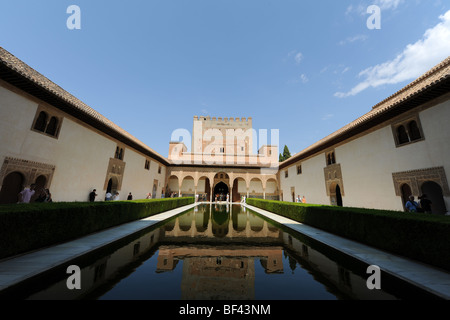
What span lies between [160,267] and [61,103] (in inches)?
348

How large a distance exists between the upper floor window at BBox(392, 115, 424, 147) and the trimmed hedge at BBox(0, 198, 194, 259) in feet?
39.8

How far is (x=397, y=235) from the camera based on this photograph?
402 cm

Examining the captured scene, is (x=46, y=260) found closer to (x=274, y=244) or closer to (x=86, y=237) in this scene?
(x=86, y=237)

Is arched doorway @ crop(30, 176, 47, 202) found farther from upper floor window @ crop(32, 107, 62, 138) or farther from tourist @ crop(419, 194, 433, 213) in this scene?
tourist @ crop(419, 194, 433, 213)

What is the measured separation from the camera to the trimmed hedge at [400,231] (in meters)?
3.26

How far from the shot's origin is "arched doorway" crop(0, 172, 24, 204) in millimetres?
6855

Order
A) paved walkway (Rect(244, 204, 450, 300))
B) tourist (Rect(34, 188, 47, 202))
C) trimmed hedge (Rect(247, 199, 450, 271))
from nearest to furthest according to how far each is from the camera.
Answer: paved walkway (Rect(244, 204, 450, 300)), trimmed hedge (Rect(247, 199, 450, 271)), tourist (Rect(34, 188, 47, 202))

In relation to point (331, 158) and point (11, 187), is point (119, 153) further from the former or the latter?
point (331, 158)

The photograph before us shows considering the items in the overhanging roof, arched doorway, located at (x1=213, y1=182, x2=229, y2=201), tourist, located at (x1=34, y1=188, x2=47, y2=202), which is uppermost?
the overhanging roof

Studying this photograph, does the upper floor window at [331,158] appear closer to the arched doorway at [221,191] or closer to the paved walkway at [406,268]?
the paved walkway at [406,268]

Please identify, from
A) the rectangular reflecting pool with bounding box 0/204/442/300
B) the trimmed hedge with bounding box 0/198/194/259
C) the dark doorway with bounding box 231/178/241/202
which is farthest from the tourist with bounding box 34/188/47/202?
the dark doorway with bounding box 231/178/241/202
